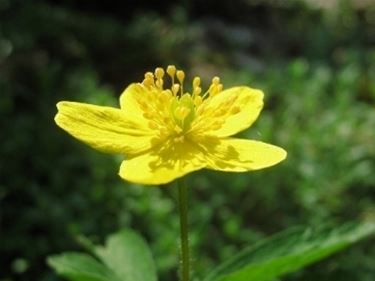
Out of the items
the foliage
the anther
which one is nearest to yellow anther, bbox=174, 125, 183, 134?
the anther

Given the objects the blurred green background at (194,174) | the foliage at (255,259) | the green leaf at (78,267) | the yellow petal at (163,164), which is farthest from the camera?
the blurred green background at (194,174)

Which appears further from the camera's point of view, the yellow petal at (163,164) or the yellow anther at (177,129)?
the yellow anther at (177,129)

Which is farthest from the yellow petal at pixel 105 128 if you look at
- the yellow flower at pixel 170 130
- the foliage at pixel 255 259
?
the foliage at pixel 255 259

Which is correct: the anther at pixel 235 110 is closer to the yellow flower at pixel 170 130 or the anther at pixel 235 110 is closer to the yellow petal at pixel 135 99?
the yellow flower at pixel 170 130

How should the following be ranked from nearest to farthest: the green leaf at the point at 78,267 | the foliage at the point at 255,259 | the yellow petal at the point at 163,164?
the yellow petal at the point at 163,164
the foliage at the point at 255,259
the green leaf at the point at 78,267

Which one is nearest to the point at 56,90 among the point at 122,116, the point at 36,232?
the point at 36,232

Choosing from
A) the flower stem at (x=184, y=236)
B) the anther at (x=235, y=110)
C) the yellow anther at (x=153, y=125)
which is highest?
the anther at (x=235, y=110)

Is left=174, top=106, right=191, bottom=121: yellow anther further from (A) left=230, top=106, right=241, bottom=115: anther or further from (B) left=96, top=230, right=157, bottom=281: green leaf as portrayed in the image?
(B) left=96, top=230, right=157, bottom=281: green leaf

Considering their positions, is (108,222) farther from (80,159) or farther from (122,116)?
(122,116)

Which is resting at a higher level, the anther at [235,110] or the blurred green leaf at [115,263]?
the anther at [235,110]
